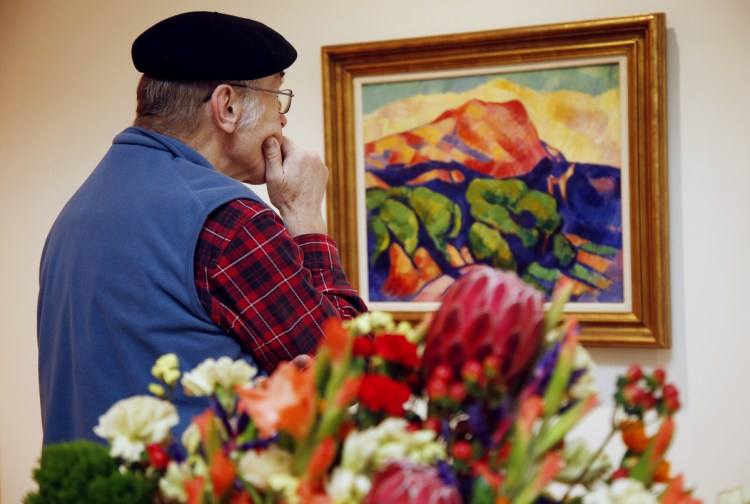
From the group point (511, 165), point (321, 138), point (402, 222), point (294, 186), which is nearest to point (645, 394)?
point (294, 186)

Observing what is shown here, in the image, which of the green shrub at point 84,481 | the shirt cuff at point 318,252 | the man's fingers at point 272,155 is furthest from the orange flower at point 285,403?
the man's fingers at point 272,155

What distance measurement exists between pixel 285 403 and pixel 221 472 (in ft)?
0.20

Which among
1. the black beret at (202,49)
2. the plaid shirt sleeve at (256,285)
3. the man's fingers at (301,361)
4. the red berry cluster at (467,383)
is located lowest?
the man's fingers at (301,361)

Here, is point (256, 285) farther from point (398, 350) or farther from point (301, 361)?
point (398, 350)

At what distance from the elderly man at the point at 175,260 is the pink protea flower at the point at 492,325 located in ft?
2.64

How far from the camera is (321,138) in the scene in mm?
2918

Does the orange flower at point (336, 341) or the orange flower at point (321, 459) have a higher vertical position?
the orange flower at point (336, 341)

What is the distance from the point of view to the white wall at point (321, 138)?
2486mm

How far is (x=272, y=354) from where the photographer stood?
1372mm

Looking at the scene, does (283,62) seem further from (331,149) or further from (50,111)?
(50,111)

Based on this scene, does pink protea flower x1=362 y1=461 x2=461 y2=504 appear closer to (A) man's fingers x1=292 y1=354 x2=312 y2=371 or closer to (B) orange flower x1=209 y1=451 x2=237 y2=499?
(B) orange flower x1=209 y1=451 x2=237 y2=499

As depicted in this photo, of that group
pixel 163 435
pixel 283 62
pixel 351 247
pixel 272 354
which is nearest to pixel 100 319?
pixel 272 354

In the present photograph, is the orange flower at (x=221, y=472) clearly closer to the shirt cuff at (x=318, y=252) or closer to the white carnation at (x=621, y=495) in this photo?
the white carnation at (x=621, y=495)

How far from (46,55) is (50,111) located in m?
0.19
